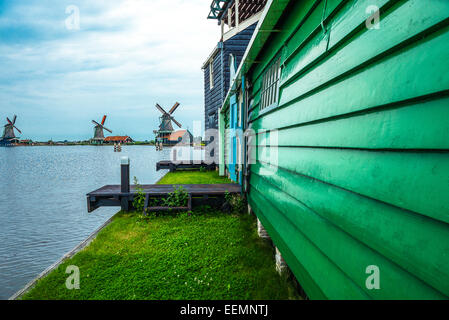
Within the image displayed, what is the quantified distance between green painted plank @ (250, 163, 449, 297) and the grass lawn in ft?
5.29

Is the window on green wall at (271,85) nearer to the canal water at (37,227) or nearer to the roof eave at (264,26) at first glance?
the roof eave at (264,26)

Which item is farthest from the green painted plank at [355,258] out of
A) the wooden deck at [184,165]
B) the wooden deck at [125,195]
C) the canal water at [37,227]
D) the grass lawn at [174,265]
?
the wooden deck at [184,165]

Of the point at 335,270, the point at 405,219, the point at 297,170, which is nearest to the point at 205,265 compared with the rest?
the point at 297,170

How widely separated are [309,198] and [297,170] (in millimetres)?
362

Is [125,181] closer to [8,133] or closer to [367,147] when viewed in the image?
[367,147]

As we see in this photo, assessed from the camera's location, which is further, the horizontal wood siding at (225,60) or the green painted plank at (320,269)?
the horizontal wood siding at (225,60)

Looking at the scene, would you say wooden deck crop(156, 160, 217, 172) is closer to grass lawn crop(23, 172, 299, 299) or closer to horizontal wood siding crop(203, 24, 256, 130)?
horizontal wood siding crop(203, 24, 256, 130)

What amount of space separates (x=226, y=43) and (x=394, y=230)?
1279 centimetres

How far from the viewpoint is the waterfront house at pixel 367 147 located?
88 centimetres

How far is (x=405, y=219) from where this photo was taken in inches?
39.5

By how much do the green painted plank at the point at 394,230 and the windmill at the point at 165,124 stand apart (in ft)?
146

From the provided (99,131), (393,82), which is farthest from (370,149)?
(99,131)

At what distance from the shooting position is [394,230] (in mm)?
1057

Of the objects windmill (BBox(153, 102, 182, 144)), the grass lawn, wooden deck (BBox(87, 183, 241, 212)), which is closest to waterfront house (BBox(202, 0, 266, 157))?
wooden deck (BBox(87, 183, 241, 212))
